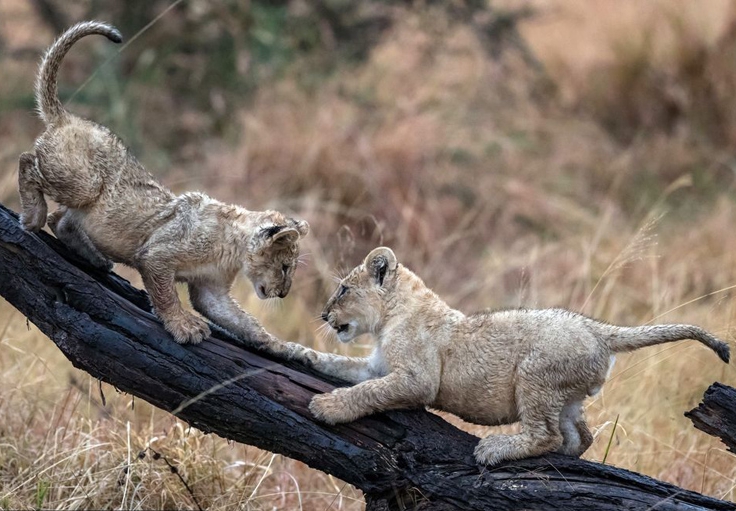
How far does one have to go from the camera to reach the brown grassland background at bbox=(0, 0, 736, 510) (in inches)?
403

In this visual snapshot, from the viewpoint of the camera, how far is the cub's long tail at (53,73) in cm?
571

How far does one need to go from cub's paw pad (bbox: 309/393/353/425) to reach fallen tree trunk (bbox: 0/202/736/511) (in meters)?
0.05

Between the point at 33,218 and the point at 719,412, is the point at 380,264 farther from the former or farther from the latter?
the point at 719,412

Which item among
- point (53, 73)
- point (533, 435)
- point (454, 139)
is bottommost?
point (533, 435)

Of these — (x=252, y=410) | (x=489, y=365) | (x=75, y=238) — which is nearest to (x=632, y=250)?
(x=489, y=365)

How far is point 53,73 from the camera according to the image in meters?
5.78

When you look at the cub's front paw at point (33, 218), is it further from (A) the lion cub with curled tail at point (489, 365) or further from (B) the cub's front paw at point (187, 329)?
(A) the lion cub with curled tail at point (489, 365)

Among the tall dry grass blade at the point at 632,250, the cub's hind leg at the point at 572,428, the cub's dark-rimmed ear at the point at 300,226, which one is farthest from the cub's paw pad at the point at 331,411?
the tall dry grass blade at the point at 632,250

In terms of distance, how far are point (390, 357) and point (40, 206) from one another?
6.66 ft

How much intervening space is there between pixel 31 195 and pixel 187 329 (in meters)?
1.13

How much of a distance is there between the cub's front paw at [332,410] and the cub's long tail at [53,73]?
7.17 ft

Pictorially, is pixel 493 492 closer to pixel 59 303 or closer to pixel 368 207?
pixel 59 303

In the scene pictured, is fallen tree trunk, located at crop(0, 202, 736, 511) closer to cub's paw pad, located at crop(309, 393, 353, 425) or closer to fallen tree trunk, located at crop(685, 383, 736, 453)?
cub's paw pad, located at crop(309, 393, 353, 425)

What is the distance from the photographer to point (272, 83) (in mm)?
13594
